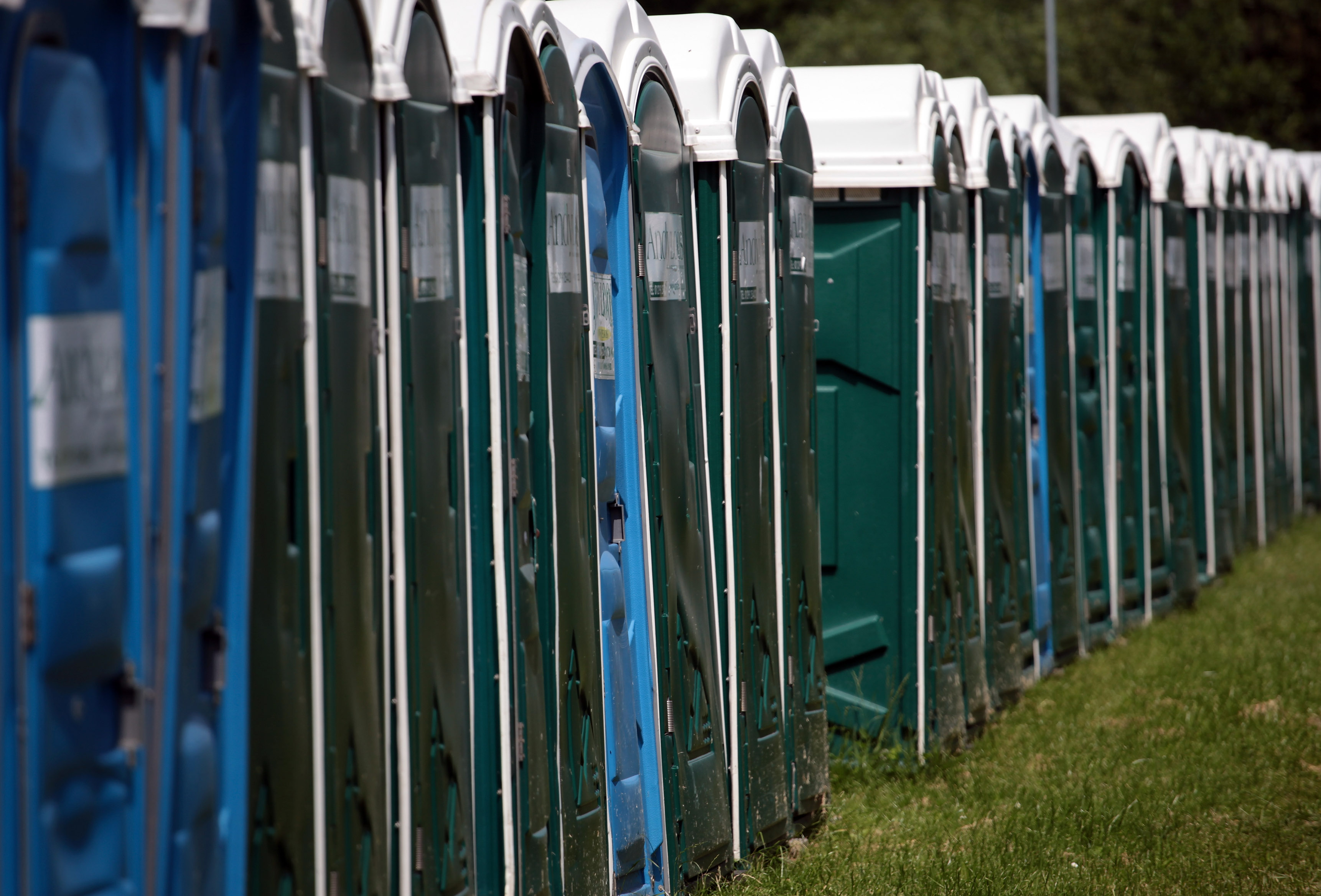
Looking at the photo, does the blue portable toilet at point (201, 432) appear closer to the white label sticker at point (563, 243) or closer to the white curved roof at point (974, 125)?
the white label sticker at point (563, 243)

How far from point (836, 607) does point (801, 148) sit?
6.02 feet

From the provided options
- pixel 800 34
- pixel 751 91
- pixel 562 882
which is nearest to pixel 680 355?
pixel 751 91

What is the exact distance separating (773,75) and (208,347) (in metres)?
3.09

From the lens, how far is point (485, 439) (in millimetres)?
3457

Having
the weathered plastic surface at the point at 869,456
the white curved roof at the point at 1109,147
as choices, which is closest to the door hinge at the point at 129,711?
the weathered plastic surface at the point at 869,456

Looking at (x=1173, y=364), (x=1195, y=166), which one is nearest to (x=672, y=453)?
(x=1173, y=364)

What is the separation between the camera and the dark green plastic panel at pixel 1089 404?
7961 millimetres

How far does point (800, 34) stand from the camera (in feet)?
94.0

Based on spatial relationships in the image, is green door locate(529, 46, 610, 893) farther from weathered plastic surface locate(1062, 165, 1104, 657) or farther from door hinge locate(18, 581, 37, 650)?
weathered plastic surface locate(1062, 165, 1104, 657)

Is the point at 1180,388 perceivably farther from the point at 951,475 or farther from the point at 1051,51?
the point at 1051,51

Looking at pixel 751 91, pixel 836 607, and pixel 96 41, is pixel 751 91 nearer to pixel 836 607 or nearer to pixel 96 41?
pixel 836 607

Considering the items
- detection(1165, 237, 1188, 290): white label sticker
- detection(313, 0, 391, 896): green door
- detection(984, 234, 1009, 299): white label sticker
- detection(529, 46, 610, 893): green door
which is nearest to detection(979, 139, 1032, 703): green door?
detection(984, 234, 1009, 299): white label sticker

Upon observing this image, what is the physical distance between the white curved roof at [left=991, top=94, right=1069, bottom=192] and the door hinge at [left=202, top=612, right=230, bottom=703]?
18.2 ft

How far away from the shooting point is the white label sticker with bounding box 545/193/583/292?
12.3 ft
